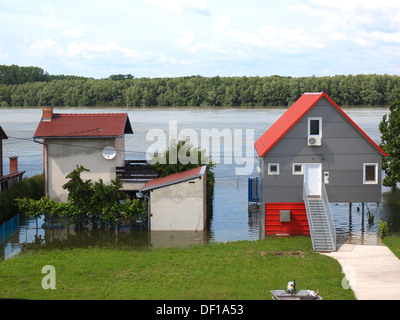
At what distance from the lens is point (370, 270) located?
23.1 metres

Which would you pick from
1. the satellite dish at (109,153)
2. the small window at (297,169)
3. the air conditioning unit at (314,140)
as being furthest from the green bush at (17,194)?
the air conditioning unit at (314,140)

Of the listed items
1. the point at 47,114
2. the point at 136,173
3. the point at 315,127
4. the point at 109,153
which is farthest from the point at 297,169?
the point at 47,114

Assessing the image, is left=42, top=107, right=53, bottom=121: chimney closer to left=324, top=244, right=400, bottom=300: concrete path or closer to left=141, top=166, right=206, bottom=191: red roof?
left=141, top=166, right=206, bottom=191: red roof

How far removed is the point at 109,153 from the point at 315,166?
13.8m

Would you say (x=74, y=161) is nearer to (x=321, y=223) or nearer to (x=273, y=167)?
(x=273, y=167)

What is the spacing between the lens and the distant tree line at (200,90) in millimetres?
143000

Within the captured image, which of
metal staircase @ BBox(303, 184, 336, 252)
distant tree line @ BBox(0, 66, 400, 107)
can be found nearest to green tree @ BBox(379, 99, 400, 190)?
metal staircase @ BBox(303, 184, 336, 252)

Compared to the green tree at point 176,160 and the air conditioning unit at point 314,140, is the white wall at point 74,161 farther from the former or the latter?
the air conditioning unit at point 314,140

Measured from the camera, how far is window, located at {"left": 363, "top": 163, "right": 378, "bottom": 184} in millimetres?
31844

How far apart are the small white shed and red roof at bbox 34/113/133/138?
20.6ft

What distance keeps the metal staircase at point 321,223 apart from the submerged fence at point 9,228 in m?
17.4
